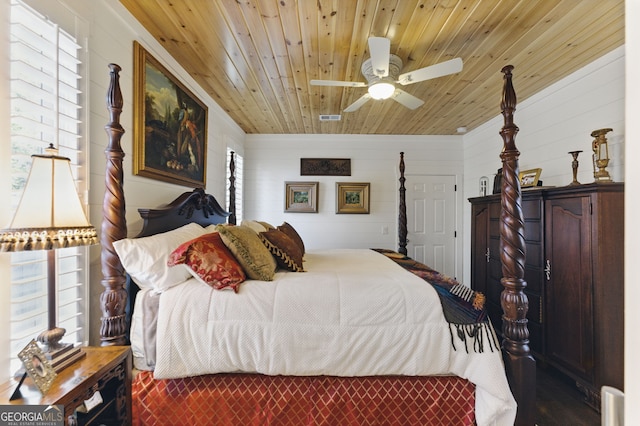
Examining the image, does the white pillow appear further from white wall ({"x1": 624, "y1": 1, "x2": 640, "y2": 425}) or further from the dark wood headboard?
white wall ({"x1": 624, "y1": 1, "x2": 640, "y2": 425})

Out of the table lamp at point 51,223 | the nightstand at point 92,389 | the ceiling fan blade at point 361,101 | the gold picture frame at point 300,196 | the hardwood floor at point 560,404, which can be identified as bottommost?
the hardwood floor at point 560,404

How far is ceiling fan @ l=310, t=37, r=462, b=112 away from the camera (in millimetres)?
1737

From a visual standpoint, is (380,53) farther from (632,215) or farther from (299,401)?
(299,401)

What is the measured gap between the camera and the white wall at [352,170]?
4340mm

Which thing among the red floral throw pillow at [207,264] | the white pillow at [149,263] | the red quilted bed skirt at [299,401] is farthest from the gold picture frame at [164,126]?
the red quilted bed skirt at [299,401]

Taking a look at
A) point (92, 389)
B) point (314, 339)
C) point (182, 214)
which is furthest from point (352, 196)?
point (92, 389)

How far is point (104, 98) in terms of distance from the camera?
157cm

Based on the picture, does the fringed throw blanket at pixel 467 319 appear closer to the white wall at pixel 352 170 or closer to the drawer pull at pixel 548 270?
the drawer pull at pixel 548 270

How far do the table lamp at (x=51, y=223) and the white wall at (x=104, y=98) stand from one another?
482 millimetres

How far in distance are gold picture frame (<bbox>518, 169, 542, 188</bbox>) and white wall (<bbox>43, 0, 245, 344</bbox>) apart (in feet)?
11.1

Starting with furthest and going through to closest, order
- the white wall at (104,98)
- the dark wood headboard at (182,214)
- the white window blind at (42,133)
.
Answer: the dark wood headboard at (182,214) → the white wall at (104,98) → the white window blind at (42,133)

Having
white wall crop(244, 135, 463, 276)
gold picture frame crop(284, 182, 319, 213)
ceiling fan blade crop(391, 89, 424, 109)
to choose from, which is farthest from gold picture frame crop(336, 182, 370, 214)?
ceiling fan blade crop(391, 89, 424, 109)

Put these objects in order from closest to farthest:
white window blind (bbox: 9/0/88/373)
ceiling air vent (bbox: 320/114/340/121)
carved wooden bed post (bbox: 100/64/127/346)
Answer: white window blind (bbox: 9/0/88/373), carved wooden bed post (bbox: 100/64/127/346), ceiling air vent (bbox: 320/114/340/121)

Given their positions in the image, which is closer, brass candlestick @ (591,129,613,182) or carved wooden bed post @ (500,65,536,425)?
carved wooden bed post @ (500,65,536,425)
